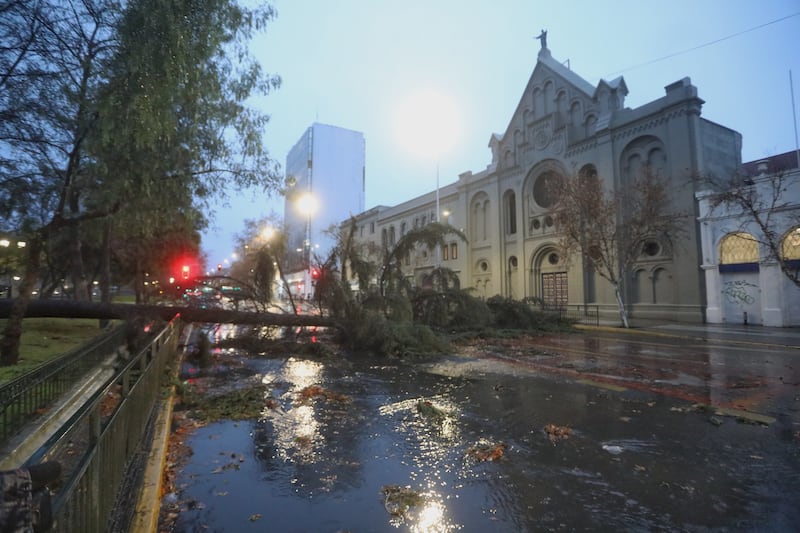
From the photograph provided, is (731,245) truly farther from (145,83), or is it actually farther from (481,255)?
(145,83)

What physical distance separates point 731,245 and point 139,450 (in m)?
25.7

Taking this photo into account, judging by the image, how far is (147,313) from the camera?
39.6ft

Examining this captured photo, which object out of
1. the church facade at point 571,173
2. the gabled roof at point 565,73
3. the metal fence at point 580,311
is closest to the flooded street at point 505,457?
the church facade at point 571,173

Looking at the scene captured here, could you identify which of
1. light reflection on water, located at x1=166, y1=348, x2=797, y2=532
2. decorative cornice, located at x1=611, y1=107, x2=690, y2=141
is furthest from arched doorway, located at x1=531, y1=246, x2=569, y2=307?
light reflection on water, located at x1=166, y1=348, x2=797, y2=532

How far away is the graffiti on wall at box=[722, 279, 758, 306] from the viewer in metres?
20.3

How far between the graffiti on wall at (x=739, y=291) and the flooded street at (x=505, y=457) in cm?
1432

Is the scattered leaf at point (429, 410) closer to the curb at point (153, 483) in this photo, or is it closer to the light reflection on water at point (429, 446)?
the light reflection on water at point (429, 446)

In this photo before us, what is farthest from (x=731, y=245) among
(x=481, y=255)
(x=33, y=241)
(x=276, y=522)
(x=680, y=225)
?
(x=33, y=241)

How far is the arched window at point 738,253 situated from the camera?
19.9 meters

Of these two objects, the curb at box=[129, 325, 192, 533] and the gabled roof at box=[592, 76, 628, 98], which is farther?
the gabled roof at box=[592, 76, 628, 98]

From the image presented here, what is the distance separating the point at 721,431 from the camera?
18.0 feet

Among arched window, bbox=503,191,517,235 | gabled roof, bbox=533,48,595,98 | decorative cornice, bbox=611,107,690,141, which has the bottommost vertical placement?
arched window, bbox=503,191,517,235

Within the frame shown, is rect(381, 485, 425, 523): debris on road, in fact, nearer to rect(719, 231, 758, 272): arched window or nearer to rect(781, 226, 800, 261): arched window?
rect(781, 226, 800, 261): arched window

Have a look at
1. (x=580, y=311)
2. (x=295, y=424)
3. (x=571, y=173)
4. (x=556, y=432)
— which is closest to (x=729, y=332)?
(x=580, y=311)
